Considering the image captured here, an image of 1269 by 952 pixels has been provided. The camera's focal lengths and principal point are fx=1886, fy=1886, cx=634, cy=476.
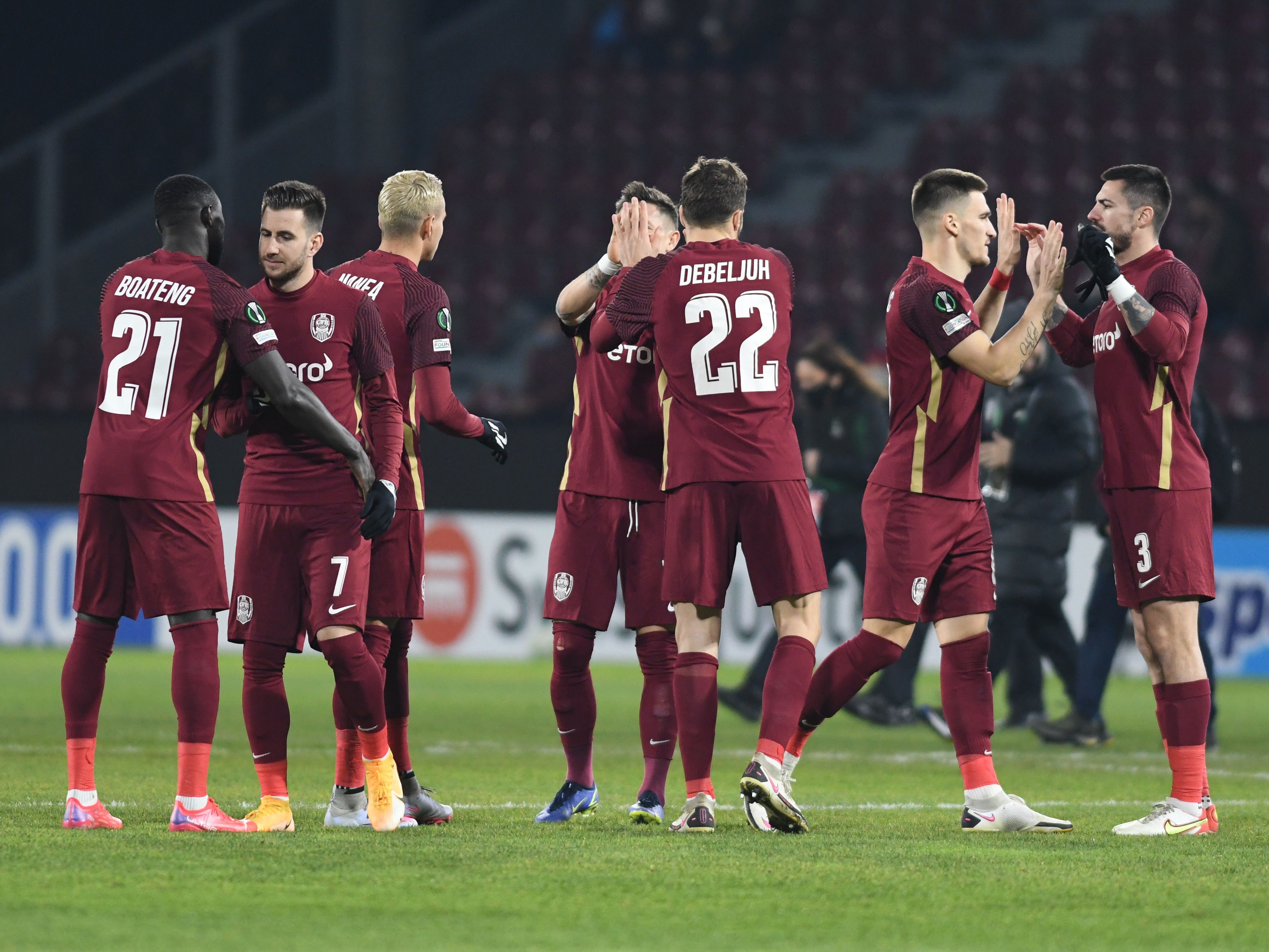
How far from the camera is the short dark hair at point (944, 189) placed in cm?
613

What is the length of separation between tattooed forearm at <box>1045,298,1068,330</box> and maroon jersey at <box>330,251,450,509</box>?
1.98 m

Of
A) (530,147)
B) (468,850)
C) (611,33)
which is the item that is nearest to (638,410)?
(468,850)

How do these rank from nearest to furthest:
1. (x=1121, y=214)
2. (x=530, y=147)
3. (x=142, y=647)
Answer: (x=1121, y=214), (x=142, y=647), (x=530, y=147)

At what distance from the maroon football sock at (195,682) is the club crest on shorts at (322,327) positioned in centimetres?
95

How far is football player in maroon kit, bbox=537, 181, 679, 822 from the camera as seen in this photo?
20.8 feet

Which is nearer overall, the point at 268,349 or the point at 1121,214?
the point at 268,349

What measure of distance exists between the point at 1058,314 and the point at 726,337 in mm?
1153

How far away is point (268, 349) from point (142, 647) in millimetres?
10466

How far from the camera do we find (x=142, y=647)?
15.6 m

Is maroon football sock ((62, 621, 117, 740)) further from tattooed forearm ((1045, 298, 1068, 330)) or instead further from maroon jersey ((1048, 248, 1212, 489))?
maroon jersey ((1048, 248, 1212, 489))

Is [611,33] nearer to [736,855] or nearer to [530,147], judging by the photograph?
[530,147]

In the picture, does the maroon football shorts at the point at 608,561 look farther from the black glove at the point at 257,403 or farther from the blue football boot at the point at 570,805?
the black glove at the point at 257,403

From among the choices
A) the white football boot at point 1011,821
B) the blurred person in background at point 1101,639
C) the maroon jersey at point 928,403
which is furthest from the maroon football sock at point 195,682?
the blurred person in background at point 1101,639

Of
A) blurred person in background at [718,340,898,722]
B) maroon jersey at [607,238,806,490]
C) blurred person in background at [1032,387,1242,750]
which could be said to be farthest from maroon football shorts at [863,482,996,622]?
blurred person in background at [718,340,898,722]
